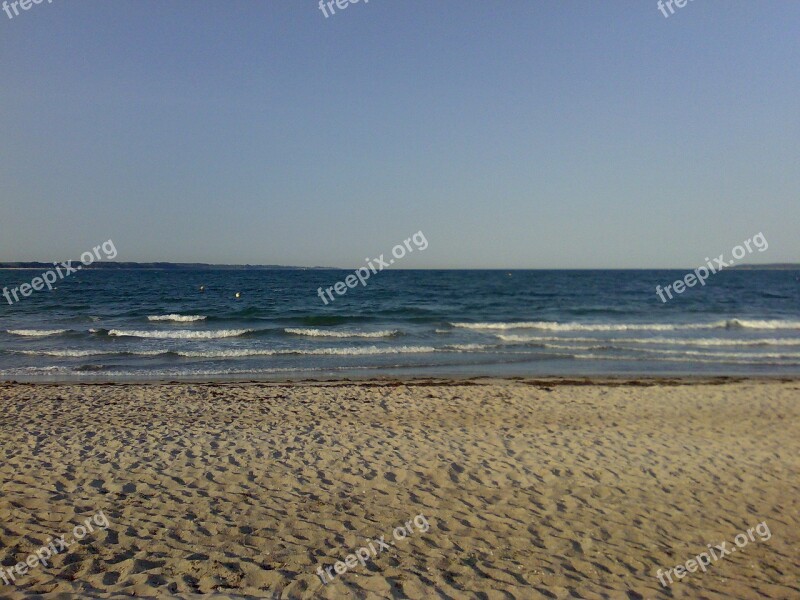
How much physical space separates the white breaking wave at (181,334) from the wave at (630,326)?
437 inches

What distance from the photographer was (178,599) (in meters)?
4.31

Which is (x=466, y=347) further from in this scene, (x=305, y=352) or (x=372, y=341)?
(x=305, y=352)

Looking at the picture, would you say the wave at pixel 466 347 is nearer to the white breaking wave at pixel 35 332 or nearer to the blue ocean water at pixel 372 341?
the blue ocean water at pixel 372 341

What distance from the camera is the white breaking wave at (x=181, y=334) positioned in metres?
23.2

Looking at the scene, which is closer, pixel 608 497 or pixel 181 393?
pixel 608 497

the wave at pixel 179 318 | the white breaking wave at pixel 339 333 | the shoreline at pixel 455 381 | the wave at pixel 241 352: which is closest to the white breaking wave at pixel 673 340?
the white breaking wave at pixel 339 333

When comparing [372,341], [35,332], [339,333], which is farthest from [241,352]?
[35,332]

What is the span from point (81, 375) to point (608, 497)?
14957 mm

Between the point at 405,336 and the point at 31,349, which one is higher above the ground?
the point at 31,349

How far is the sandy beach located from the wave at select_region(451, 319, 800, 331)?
15.9 meters

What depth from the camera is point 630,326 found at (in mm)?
28516

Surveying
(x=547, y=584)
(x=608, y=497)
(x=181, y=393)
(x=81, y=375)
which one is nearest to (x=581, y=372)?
(x=608, y=497)

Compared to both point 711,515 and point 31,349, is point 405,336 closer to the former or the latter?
point 31,349

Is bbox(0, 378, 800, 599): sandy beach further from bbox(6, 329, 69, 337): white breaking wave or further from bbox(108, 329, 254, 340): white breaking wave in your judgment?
bbox(6, 329, 69, 337): white breaking wave
